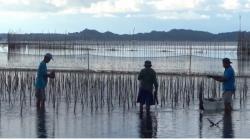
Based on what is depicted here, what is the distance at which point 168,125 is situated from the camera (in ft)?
52.3

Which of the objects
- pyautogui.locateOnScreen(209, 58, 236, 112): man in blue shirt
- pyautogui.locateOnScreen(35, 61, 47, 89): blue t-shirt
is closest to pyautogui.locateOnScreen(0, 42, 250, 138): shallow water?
pyautogui.locateOnScreen(209, 58, 236, 112): man in blue shirt

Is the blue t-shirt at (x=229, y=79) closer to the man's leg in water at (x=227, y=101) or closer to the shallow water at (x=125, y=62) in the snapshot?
the man's leg in water at (x=227, y=101)

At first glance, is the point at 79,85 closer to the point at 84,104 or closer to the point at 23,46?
the point at 84,104

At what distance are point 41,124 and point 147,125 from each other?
2.68 m

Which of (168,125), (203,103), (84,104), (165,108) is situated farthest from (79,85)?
(168,125)

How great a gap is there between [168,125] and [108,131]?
1.93 meters

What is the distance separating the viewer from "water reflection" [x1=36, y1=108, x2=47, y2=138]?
14.1 m

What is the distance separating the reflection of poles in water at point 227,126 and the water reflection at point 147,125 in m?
1.65

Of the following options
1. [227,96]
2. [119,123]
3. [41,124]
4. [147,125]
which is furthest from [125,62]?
[41,124]

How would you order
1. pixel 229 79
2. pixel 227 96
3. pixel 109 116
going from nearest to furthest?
pixel 109 116 → pixel 229 79 → pixel 227 96

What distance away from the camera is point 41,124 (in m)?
15.8

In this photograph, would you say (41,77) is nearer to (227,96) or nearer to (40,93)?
(40,93)

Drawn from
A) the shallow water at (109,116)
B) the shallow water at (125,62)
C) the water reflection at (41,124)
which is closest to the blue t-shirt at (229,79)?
the shallow water at (109,116)

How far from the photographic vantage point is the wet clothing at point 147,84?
58.7 feet
